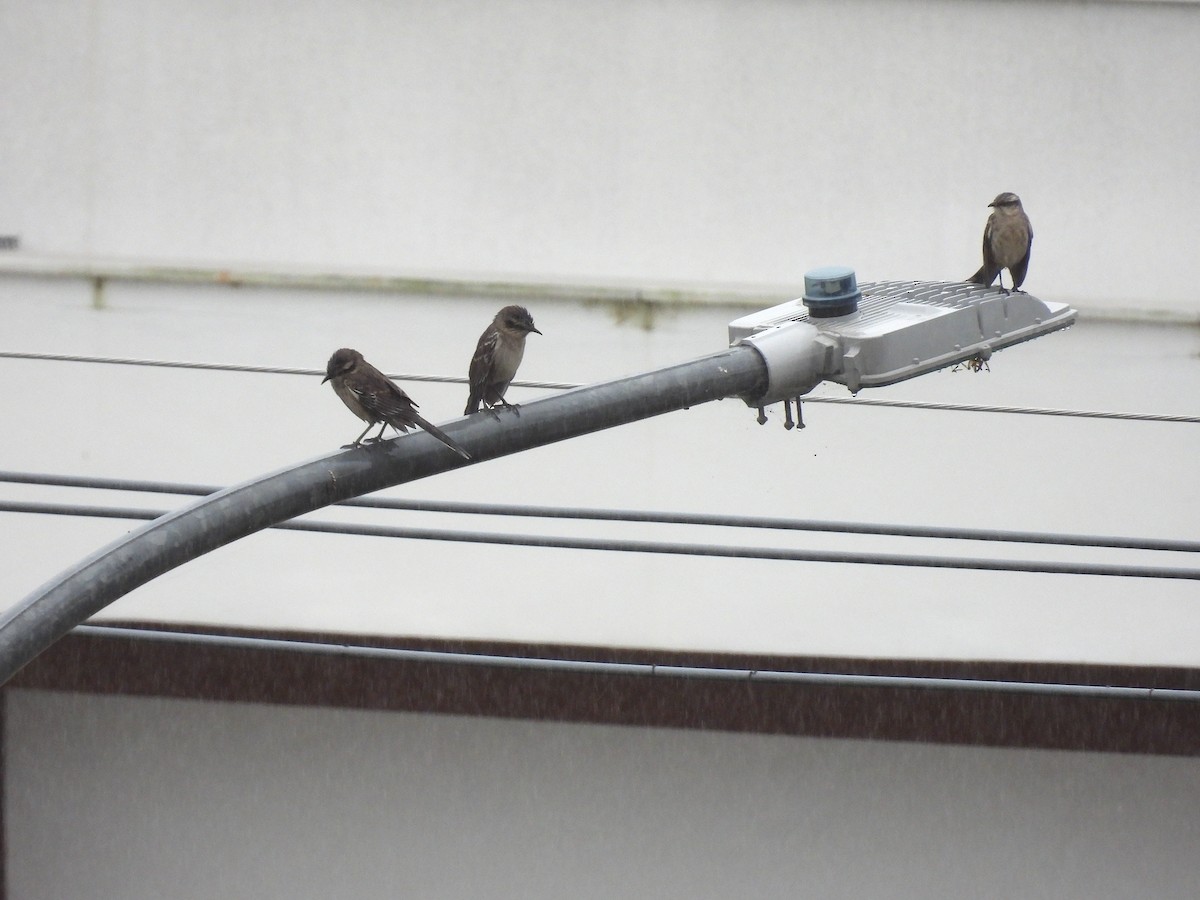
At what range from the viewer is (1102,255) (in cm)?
757

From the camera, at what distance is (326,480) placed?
2.31 meters

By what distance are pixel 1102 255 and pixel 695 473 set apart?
109 inches

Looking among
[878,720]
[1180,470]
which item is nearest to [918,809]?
[878,720]

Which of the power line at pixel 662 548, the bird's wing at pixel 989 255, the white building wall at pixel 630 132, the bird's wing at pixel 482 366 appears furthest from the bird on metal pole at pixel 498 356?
the white building wall at pixel 630 132

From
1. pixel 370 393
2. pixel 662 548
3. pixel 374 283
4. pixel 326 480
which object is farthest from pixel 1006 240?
pixel 326 480

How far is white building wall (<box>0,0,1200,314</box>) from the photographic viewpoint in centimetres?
730

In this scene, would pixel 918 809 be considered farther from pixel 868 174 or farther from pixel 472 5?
pixel 472 5

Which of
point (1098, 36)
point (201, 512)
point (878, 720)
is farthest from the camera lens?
point (878, 720)

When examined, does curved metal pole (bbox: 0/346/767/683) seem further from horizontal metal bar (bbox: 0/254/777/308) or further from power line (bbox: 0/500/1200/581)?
horizontal metal bar (bbox: 0/254/777/308)

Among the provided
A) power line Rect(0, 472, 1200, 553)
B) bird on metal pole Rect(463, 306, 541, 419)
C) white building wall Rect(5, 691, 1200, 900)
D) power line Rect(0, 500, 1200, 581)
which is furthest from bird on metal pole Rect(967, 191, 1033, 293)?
white building wall Rect(5, 691, 1200, 900)

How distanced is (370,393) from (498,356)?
99 centimetres

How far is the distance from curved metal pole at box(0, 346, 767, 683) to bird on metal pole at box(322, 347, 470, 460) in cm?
83

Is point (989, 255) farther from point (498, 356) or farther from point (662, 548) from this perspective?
point (498, 356)

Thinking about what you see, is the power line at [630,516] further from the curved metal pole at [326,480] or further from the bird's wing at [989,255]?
the curved metal pole at [326,480]
